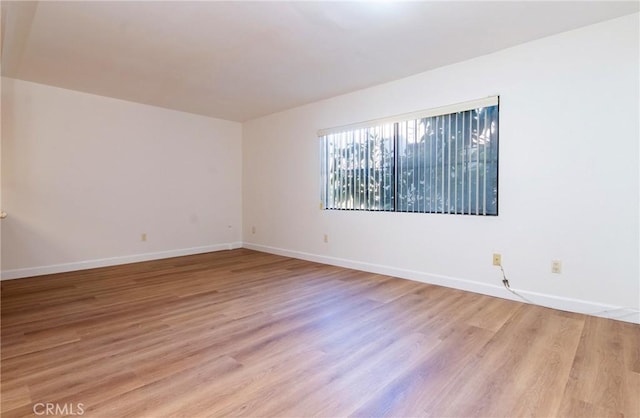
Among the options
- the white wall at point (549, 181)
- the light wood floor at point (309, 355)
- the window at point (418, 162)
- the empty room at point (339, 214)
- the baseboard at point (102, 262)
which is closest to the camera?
the light wood floor at point (309, 355)

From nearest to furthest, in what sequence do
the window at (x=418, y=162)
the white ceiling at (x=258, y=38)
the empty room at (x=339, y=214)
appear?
the empty room at (x=339, y=214) < the white ceiling at (x=258, y=38) < the window at (x=418, y=162)

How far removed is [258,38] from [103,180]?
3165 mm

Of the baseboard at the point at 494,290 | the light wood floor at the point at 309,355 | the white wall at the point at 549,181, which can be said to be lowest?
the light wood floor at the point at 309,355

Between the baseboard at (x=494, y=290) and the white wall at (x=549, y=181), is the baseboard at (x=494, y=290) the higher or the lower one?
the lower one

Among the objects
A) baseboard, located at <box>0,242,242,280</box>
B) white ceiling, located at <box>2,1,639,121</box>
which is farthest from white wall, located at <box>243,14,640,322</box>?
baseboard, located at <box>0,242,242,280</box>

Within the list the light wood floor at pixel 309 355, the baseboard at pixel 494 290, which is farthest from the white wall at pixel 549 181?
the light wood floor at pixel 309 355

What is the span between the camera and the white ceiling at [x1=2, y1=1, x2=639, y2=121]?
231 cm

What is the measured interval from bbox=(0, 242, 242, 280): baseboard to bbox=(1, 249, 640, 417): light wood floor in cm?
68

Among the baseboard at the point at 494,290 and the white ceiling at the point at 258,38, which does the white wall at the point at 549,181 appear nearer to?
the baseboard at the point at 494,290

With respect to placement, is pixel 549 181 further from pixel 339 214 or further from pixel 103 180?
pixel 103 180

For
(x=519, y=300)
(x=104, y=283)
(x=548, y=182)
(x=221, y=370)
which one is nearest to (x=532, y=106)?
(x=548, y=182)

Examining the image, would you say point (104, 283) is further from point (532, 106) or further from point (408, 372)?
point (532, 106)

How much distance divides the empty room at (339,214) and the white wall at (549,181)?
2cm

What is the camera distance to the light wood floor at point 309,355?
1464mm
